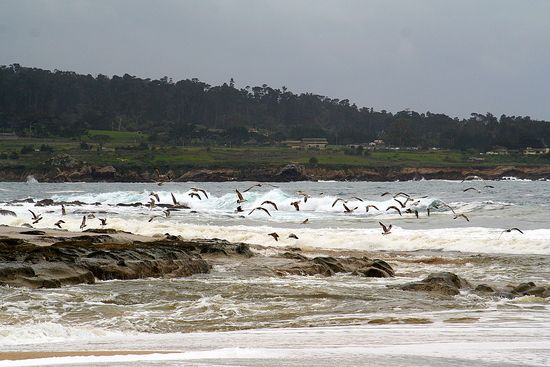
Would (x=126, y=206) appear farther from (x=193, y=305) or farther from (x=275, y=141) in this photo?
(x=275, y=141)

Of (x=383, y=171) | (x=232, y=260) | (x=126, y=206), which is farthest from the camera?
(x=383, y=171)

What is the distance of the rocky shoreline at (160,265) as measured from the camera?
16078 millimetres

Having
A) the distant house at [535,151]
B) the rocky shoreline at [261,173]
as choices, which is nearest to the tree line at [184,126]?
the distant house at [535,151]

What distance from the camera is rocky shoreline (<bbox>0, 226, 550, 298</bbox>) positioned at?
16078 millimetres

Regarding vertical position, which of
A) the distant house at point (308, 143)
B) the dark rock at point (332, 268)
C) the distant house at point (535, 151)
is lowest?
the distant house at point (308, 143)

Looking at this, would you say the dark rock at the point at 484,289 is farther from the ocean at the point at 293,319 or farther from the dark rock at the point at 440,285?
the dark rock at the point at 440,285

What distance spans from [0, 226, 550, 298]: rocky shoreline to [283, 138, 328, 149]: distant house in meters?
138

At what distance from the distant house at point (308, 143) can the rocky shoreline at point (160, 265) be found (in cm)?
13848

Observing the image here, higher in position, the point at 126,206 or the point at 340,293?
the point at 340,293

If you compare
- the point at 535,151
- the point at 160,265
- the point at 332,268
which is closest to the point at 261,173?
the point at 535,151

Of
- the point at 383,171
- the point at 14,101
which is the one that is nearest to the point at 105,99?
the point at 14,101

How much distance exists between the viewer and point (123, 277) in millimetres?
17484

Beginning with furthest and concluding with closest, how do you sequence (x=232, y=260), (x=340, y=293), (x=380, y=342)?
(x=232, y=260) < (x=340, y=293) < (x=380, y=342)

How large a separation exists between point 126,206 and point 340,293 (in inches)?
1726
